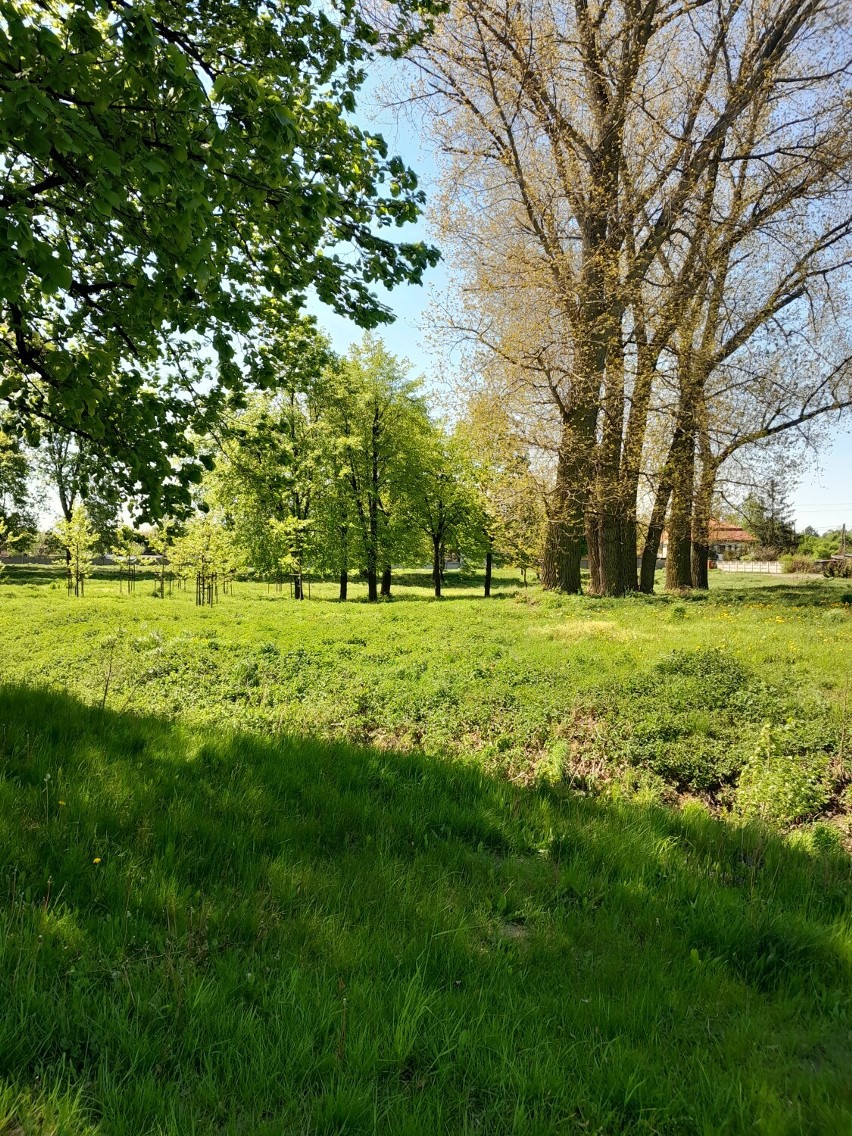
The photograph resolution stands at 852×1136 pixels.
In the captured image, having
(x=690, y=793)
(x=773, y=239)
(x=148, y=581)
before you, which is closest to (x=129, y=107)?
(x=690, y=793)

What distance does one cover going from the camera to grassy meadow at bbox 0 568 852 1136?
1.82 metres

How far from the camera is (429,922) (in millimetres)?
2812

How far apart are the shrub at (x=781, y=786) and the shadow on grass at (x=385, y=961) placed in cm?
85

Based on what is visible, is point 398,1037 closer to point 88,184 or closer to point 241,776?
point 241,776

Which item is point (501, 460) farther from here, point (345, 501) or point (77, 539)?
point (77, 539)

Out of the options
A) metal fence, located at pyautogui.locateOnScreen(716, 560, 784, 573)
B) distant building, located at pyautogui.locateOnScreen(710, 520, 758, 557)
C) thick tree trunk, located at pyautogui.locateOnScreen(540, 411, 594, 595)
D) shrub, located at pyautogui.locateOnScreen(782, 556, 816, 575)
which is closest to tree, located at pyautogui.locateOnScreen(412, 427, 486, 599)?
thick tree trunk, located at pyautogui.locateOnScreen(540, 411, 594, 595)

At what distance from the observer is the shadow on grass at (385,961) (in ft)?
5.90

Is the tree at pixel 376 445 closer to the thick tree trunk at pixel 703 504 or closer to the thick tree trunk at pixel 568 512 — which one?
the thick tree trunk at pixel 568 512

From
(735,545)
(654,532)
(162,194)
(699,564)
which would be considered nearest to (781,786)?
(162,194)

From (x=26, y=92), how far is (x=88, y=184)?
124 cm

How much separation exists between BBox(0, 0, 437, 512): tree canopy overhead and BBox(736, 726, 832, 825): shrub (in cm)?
585

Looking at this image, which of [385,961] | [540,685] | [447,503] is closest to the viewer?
[385,961]

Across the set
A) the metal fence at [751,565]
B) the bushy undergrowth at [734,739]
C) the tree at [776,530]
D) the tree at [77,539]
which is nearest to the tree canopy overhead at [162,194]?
the bushy undergrowth at [734,739]

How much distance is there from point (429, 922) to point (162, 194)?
4553 millimetres
